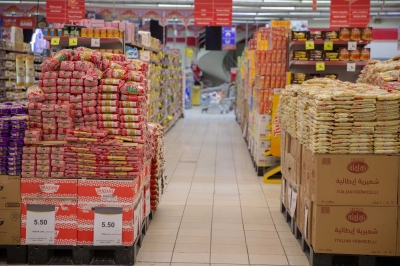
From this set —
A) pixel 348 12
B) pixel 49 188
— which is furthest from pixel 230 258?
pixel 348 12

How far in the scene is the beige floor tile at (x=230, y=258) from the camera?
15.9ft

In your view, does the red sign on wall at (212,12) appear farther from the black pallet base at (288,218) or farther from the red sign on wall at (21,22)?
the red sign on wall at (21,22)

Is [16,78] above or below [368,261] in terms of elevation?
above

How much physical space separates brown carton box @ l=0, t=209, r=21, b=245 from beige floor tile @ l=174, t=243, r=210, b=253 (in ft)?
4.41

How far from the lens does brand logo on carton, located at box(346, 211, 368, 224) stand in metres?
4.50

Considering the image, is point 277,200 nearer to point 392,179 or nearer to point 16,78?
point 392,179

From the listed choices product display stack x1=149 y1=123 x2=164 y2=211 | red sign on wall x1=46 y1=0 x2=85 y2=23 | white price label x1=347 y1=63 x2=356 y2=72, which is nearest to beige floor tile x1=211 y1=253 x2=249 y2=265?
product display stack x1=149 y1=123 x2=164 y2=211

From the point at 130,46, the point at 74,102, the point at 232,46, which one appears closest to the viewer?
the point at 74,102

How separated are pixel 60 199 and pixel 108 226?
0.44 metres

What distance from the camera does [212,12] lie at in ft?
45.5

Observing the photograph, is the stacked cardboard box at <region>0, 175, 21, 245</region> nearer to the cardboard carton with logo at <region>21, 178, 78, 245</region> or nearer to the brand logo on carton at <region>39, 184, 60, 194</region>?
the cardboard carton with logo at <region>21, 178, 78, 245</region>

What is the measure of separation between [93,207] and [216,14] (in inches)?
390

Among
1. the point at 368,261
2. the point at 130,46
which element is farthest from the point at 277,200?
the point at 130,46

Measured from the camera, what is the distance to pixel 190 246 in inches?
208
